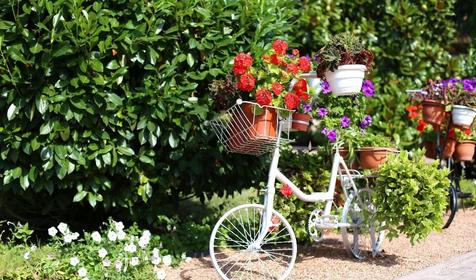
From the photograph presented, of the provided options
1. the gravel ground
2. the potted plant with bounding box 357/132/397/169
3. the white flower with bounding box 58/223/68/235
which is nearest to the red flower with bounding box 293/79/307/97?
the potted plant with bounding box 357/132/397/169

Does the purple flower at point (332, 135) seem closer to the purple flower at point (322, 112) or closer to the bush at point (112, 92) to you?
the purple flower at point (322, 112)

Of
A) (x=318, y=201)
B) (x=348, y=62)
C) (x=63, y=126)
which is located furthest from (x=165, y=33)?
(x=318, y=201)

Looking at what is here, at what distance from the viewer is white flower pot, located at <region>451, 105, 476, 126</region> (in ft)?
22.2

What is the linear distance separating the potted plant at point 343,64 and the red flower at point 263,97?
0.62 metres

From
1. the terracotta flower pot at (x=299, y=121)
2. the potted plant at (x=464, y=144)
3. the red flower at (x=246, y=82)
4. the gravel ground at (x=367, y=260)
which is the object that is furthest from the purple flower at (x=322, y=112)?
the potted plant at (x=464, y=144)

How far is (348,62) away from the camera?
17.4 feet

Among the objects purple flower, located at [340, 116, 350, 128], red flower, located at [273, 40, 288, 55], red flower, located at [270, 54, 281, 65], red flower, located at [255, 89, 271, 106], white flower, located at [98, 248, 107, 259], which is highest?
red flower, located at [273, 40, 288, 55]

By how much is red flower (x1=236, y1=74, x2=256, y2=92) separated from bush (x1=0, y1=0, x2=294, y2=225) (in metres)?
0.74

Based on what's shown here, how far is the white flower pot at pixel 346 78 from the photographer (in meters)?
5.29

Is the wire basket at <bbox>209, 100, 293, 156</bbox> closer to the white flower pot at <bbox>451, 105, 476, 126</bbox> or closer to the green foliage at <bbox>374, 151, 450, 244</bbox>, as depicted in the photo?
the green foliage at <bbox>374, 151, 450, 244</bbox>

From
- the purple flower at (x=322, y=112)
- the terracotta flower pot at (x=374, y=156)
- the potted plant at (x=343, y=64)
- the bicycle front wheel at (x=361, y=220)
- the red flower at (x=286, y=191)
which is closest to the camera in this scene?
the potted plant at (x=343, y=64)

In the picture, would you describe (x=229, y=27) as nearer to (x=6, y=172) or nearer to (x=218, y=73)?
(x=218, y=73)

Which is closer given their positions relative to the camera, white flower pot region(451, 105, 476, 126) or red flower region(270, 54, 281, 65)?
red flower region(270, 54, 281, 65)

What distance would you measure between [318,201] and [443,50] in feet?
16.0
